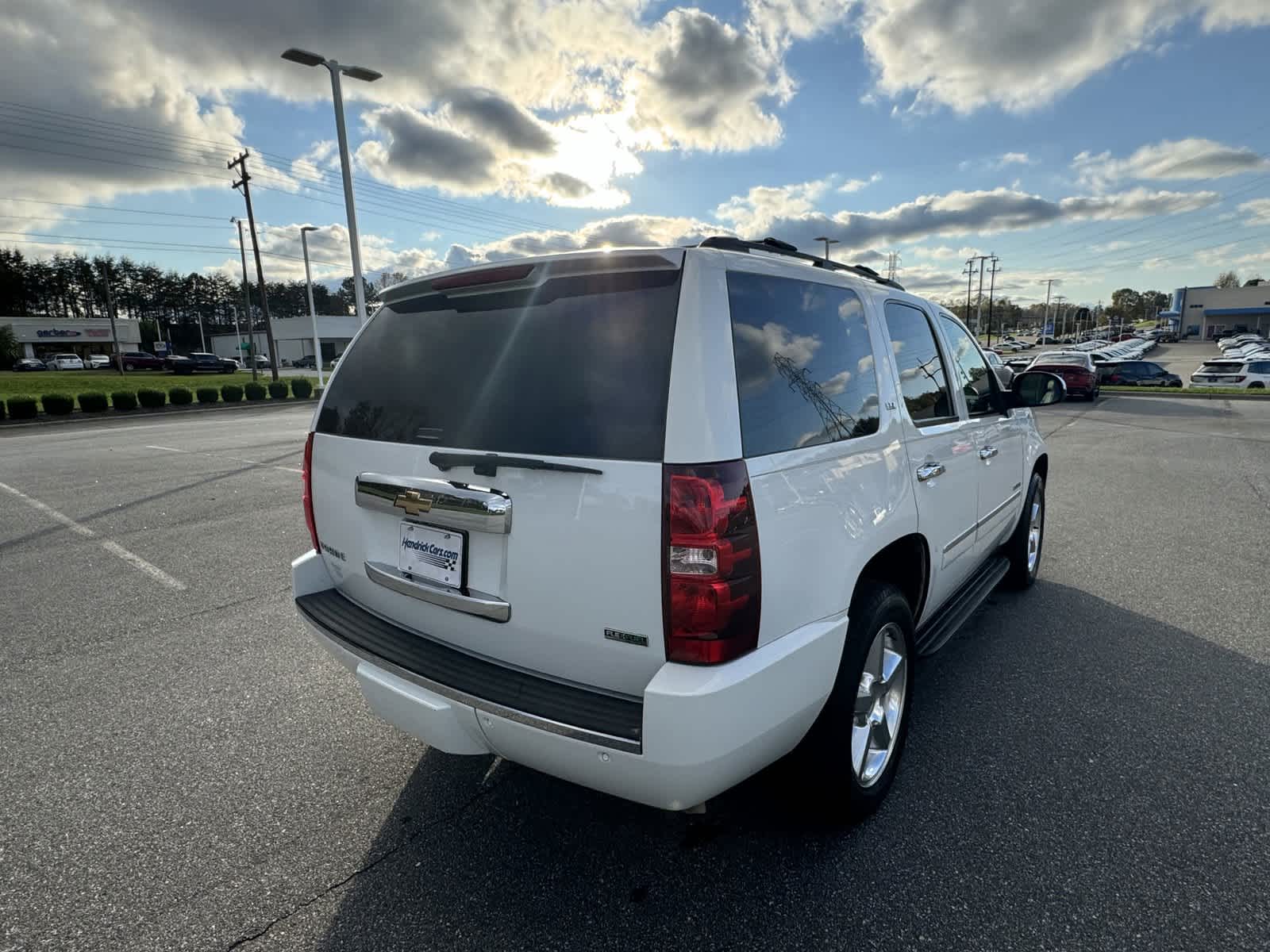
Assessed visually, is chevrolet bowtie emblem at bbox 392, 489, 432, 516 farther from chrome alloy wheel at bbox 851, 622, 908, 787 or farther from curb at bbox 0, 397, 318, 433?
curb at bbox 0, 397, 318, 433

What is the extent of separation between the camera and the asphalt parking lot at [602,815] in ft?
6.53

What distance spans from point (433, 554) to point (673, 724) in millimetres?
972

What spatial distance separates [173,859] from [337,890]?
2.04 feet

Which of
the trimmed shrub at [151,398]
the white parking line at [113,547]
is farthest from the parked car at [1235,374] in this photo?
the trimmed shrub at [151,398]

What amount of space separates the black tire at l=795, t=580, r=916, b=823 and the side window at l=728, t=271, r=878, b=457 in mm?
599

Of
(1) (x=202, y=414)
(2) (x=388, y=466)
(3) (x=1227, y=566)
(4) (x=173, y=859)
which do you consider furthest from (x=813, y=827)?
(1) (x=202, y=414)

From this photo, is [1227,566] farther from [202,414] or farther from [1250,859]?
[202,414]

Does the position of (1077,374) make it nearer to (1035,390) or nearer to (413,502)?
(1035,390)

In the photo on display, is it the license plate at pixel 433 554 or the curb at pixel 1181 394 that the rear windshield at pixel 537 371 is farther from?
the curb at pixel 1181 394

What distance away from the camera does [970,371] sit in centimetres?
373

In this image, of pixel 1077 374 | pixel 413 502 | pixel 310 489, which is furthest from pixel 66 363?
pixel 413 502

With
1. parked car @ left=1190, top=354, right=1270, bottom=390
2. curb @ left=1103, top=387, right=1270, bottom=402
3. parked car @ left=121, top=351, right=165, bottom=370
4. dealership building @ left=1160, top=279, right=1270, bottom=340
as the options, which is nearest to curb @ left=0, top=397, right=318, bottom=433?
curb @ left=1103, top=387, right=1270, bottom=402

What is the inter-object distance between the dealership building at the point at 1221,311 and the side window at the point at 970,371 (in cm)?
12134

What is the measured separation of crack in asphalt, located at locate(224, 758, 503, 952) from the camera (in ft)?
6.43
